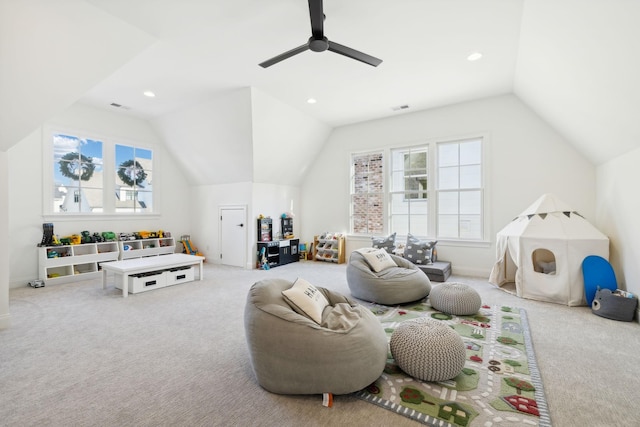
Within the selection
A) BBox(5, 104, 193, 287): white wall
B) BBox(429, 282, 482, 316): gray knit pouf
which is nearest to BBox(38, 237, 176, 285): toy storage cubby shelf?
BBox(5, 104, 193, 287): white wall

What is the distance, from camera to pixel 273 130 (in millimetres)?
5719

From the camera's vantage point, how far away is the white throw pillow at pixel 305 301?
7.37ft

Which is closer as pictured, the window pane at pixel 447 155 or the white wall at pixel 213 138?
the white wall at pixel 213 138

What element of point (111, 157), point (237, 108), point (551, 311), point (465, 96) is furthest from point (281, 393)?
point (111, 157)

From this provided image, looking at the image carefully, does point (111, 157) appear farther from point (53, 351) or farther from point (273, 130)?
point (53, 351)

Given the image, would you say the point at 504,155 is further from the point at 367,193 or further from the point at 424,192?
the point at 367,193

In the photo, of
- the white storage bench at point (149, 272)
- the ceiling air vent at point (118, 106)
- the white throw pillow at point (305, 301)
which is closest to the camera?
the white throw pillow at point (305, 301)

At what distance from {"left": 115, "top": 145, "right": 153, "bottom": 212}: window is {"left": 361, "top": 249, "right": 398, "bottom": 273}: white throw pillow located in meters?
5.31

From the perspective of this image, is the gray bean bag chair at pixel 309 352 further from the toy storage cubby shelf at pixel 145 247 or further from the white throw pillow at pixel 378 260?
the toy storage cubby shelf at pixel 145 247

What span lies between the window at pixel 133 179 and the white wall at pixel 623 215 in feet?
27.4

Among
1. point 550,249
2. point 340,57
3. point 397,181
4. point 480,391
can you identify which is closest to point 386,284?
point 480,391

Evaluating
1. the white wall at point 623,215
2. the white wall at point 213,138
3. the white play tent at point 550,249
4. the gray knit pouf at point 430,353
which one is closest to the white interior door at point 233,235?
the white wall at point 213,138

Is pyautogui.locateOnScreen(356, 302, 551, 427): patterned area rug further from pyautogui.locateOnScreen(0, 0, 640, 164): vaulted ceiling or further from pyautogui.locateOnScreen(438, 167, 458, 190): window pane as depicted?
pyautogui.locateOnScreen(438, 167, 458, 190): window pane

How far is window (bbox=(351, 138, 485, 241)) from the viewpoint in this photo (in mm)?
5527
